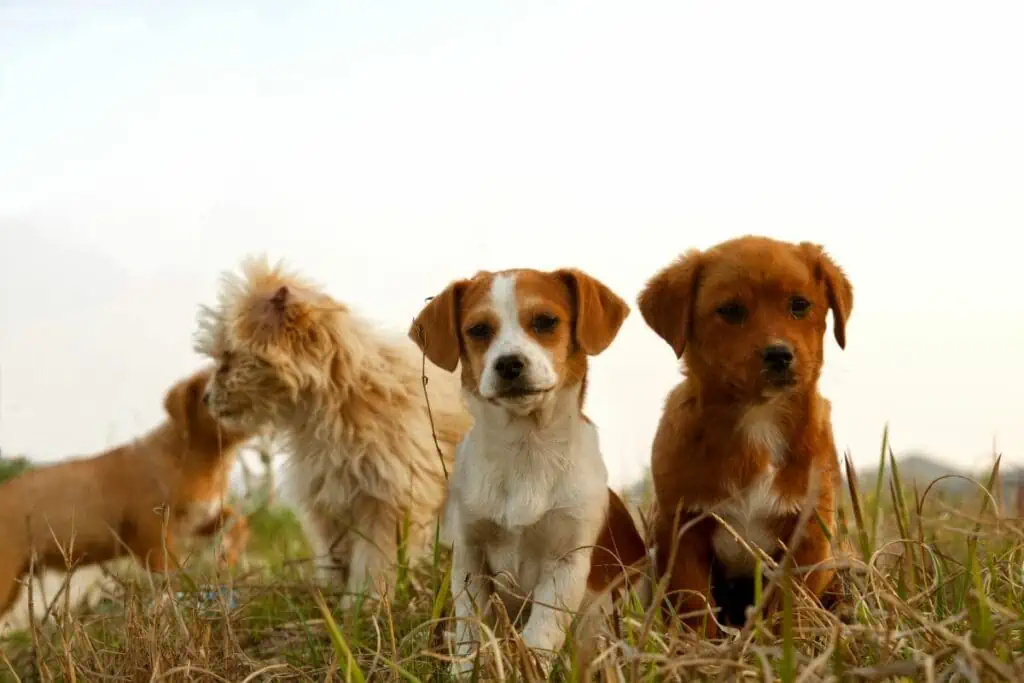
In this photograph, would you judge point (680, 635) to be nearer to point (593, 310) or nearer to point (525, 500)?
point (525, 500)

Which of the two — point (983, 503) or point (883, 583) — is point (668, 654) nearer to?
point (883, 583)

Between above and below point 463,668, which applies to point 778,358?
above

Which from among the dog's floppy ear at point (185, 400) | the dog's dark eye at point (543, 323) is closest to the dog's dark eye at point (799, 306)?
the dog's dark eye at point (543, 323)

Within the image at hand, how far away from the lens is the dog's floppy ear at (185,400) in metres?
7.77

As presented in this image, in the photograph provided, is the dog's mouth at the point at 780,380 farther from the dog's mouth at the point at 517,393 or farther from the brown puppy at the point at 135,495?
the brown puppy at the point at 135,495

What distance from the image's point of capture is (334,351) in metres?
6.93

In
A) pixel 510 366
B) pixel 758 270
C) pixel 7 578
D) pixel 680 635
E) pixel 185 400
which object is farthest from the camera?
pixel 185 400

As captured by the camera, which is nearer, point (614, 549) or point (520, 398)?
point (520, 398)

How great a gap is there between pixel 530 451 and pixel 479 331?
0.53 metres

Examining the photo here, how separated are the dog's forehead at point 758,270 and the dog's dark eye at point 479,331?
886 mm

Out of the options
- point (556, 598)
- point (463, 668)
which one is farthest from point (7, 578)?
point (556, 598)

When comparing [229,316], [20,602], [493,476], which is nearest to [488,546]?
[493,476]

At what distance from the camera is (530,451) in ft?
14.3

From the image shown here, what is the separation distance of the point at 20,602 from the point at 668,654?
19.9ft
